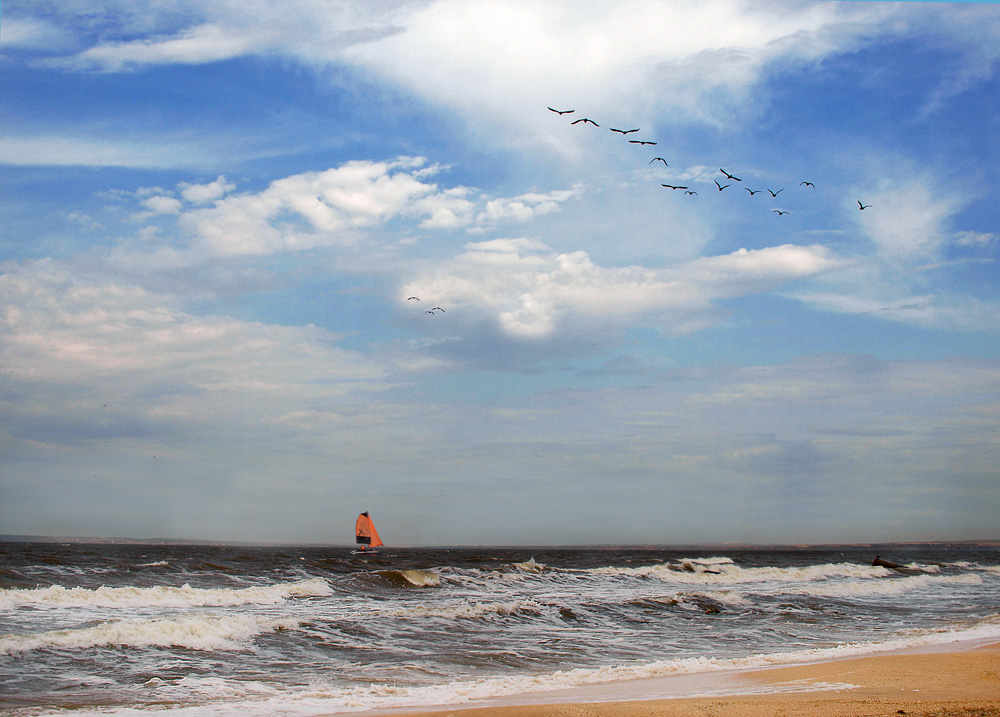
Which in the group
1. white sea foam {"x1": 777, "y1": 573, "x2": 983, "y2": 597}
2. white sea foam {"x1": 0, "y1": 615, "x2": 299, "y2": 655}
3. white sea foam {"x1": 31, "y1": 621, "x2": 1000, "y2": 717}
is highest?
white sea foam {"x1": 31, "y1": 621, "x2": 1000, "y2": 717}

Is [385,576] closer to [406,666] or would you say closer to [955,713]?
[406,666]

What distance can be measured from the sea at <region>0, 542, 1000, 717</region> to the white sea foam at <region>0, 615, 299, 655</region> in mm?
59

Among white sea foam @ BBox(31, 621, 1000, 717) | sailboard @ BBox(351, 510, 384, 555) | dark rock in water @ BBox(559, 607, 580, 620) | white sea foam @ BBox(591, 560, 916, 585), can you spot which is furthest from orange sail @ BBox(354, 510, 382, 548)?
white sea foam @ BBox(31, 621, 1000, 717)

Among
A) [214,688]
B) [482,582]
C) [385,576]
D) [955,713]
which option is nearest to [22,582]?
[385,576]

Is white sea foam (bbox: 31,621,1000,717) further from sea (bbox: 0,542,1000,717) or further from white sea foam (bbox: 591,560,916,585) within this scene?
white sea foam (bbox: 591,560,916,585)

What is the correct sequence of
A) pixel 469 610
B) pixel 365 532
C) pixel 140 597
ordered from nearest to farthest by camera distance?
1. pixel 469 610
2. pixel 140 597
3. pixel 365 532

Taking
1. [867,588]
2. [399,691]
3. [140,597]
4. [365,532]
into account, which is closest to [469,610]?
[399,691]

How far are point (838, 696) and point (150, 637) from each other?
43.2 ft

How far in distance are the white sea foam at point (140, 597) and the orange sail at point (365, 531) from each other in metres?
30.8

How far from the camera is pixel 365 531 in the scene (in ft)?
186

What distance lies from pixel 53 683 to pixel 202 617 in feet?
20.6

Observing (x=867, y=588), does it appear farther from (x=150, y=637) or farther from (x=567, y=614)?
(x=150, y=637)

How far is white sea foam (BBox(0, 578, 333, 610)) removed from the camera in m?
22.0

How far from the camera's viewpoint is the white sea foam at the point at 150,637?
1408 centimetres
